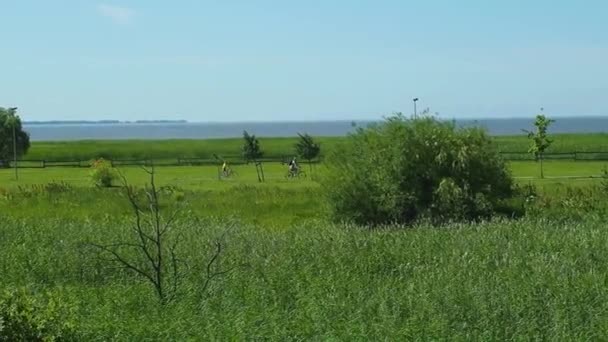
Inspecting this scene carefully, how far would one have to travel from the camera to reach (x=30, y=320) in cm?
1217

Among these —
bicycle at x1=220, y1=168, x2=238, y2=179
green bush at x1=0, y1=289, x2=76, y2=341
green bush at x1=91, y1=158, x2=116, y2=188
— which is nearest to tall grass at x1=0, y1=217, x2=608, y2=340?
green bush at x1=0, y1=289, x2=76, y2=341

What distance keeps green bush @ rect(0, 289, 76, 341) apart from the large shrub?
2126 cm

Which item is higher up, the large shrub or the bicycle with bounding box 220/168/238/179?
the large shrub

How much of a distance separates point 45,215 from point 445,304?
2433 centimetres

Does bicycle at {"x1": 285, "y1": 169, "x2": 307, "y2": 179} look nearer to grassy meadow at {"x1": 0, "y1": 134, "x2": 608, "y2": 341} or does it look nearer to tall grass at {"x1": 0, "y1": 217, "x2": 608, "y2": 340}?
grassy meadow at {"x1": 0, "y1": 134, "x2": 608, "y2": 341}

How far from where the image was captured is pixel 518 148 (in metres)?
87.1

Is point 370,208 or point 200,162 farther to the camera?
point 200,162

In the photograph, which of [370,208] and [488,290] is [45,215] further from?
[488,290]

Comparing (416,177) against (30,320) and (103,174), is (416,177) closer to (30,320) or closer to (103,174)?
(103,174)

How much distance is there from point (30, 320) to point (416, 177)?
928 inches

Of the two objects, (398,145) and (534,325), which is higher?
(398,145)

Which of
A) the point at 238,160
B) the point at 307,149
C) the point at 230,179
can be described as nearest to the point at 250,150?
the point at 238,160

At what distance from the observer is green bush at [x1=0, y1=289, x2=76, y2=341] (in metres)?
11.9

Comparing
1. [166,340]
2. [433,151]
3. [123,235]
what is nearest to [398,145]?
[433,151]
